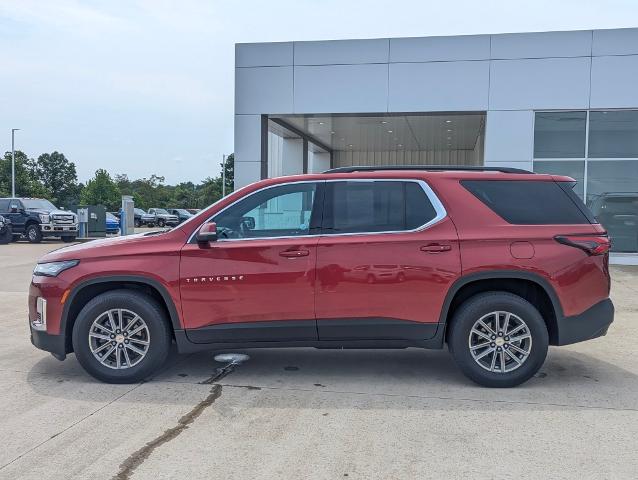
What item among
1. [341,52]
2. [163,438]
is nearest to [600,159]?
[341,52]

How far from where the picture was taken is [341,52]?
1551 centimetres

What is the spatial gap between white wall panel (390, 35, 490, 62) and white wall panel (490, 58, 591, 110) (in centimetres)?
55

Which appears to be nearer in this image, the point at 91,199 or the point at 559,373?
the point at 559,373

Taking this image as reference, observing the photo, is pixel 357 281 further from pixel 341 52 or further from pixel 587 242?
pixel 341 52

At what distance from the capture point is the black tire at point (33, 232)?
23516 millimetres

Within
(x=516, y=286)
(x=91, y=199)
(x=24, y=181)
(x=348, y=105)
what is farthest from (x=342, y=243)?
(x=91, y=199)

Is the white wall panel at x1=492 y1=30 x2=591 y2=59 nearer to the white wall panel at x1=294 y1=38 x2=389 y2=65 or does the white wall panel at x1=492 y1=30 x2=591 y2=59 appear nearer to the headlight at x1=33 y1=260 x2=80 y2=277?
the white wall panel at x1=294 y1=38 x2=389 y2=65

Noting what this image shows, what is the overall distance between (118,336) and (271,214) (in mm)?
1682

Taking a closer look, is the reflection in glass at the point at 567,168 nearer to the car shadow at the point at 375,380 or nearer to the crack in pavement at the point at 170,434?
the car shadow at the point at 375,380

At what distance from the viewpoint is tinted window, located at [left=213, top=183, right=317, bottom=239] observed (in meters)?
5.02

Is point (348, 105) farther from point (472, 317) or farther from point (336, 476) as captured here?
point (336, 476)

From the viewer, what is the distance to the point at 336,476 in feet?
11.0

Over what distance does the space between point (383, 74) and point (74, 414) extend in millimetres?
12971

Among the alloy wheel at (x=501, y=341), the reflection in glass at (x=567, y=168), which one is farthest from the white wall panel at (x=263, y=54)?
the alloy wheel at (x=501, y=341)
